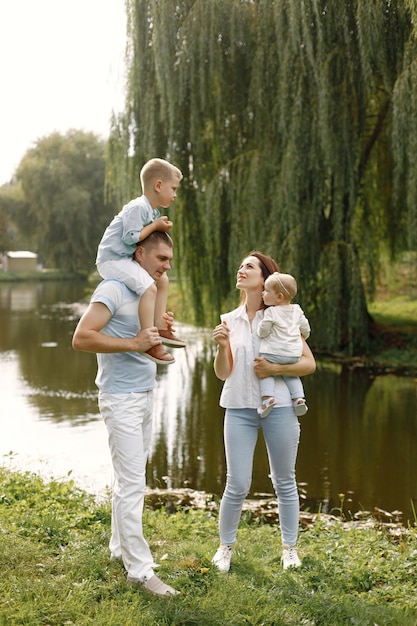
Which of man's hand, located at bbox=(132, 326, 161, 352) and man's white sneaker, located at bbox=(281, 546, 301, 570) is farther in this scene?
man's white sneaker, located at bbox=(281, 546, 301, 570)

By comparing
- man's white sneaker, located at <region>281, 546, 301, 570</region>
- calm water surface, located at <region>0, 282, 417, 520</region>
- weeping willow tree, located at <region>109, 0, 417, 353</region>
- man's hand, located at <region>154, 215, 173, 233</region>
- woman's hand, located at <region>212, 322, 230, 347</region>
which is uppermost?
weeping willow tree, located at <region>109, 0, 417, 353</region>

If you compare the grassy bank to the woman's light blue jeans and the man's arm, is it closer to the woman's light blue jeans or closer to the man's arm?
the woman's light blue jeans

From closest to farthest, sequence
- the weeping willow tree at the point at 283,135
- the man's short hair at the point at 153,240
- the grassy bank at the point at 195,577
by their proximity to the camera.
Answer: the grassy bank at the point at 195,577
the man's short hair at the point at 153,240
the weeping willow tree at the point at 283,135

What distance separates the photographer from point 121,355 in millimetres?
3508

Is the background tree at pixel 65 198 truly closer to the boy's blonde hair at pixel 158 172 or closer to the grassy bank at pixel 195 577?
the grassy bank at pixel 195 577

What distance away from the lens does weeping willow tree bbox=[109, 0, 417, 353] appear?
11117 millimetres

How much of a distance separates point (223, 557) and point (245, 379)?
0.82m

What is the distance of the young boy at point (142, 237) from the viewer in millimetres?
3455

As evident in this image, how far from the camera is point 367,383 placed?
1102 centimetres

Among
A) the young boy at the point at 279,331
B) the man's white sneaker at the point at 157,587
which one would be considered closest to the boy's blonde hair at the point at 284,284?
the young boy at the point at 279,331

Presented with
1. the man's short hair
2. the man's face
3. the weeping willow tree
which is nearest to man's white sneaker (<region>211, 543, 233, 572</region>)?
the man's face

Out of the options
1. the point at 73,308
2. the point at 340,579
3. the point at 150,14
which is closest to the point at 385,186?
the point at 150,14

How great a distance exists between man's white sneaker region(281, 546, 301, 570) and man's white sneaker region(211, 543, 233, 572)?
261mm

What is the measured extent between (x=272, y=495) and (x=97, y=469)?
5.00ft
